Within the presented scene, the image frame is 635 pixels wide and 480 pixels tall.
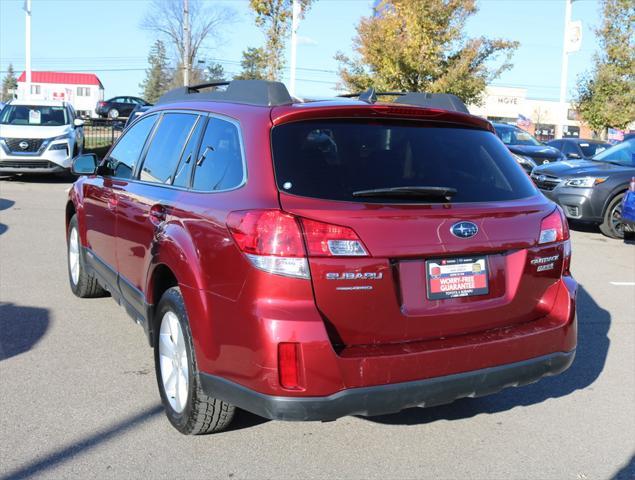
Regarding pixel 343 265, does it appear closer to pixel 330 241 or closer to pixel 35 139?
pixel 330 241

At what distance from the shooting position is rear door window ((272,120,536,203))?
3.15 meters

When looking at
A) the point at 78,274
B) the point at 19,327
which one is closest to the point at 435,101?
the point at 19,327

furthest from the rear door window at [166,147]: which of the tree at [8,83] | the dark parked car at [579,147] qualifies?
the tree at [8,83]

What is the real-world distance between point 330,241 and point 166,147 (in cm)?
182

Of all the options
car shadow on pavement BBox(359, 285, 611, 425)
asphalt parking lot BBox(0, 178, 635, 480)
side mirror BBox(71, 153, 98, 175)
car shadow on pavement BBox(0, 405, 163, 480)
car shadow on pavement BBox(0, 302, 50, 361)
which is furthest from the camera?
side mirror BBox(71, 153, 98, 175)

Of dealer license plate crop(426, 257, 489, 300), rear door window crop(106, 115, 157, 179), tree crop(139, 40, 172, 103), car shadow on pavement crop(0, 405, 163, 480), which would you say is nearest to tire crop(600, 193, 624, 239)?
rear door window crop(106, 115, 157, 179)

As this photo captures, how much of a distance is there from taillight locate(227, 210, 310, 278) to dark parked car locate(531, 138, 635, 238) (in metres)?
9.46

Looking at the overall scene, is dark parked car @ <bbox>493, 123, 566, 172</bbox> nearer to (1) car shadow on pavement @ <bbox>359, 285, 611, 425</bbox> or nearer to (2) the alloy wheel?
(1) car shadow on pavement @ <bbox>359, 285, 611, 425</bbox>

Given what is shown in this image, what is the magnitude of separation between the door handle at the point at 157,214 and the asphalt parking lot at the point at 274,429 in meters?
1.10

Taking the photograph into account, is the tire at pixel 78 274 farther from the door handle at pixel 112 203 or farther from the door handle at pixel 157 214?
the door handle at pixel 157 214

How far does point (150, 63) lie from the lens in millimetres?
106875

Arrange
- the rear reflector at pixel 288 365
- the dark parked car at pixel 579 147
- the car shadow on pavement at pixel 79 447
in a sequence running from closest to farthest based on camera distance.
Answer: the rear reflector at pixel 288 365, the car shadow on pavement at pixel 79 447, the dark parked car at pixel 579 147

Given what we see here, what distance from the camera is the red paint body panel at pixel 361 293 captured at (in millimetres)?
2930

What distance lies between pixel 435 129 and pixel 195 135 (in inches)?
53.7
